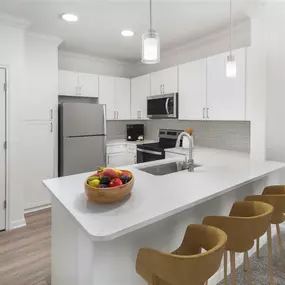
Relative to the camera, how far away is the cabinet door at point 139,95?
4.28m

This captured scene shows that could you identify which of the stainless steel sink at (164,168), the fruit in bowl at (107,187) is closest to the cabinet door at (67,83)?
the stainless steel sink at (164,168)

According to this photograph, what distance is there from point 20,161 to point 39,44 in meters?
1.68

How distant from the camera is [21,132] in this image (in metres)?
3.04

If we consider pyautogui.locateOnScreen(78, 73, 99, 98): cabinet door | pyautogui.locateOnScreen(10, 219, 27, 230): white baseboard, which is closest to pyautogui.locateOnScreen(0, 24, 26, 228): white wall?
pyautogui.locateOnScreen(10, 219, 27, 230): white baseboard

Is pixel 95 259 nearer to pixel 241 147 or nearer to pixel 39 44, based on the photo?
pixel 241 147

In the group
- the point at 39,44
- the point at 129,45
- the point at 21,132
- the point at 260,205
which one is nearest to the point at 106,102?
the point at 129,45

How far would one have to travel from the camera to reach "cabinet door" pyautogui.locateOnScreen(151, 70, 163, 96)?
3975 millimetres

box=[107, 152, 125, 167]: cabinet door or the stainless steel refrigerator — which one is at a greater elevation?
the stainless steel refrigerator

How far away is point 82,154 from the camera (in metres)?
3.69

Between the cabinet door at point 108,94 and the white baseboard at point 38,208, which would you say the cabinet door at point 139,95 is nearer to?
the cabinet door at point 108,94

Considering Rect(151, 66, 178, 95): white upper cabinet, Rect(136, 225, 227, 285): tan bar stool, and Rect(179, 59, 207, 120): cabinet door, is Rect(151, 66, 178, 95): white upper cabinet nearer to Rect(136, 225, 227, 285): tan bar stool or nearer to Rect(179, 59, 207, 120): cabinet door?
Rect(179, 59, 207, 120): cabinet door

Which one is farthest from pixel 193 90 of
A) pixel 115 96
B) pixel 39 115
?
pixel 39 115

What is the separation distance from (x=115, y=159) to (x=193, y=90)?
1.83 metres

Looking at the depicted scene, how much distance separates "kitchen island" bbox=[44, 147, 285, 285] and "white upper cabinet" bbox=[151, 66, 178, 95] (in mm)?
2090
